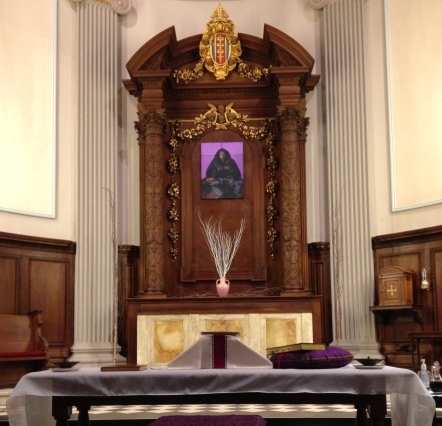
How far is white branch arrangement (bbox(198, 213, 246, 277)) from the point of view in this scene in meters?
11.5

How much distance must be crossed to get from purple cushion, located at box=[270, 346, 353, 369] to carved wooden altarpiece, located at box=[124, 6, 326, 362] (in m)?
6.91

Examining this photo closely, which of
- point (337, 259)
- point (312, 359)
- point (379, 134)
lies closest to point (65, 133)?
point (337, 259)

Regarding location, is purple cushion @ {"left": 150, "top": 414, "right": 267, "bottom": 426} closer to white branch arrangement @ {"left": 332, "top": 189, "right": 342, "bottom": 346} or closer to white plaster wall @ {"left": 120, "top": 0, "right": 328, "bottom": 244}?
white branch arrangement @ {"left": 332, "top": 189, "right": 342, "bottom": 346}

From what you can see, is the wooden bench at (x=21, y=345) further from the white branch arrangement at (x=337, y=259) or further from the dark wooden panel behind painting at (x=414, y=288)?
the dark wooden panel behind painting at (x=414, y=288)

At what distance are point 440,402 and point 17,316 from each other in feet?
21.5

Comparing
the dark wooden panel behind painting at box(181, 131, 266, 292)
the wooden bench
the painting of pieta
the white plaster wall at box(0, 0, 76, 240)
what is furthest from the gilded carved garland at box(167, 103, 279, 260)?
the wooden bench

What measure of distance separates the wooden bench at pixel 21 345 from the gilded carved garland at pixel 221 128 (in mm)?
2587

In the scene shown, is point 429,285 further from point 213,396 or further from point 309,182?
point 213,396

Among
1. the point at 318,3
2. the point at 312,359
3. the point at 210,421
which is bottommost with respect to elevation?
the point at 210,421

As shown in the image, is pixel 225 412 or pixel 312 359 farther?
pixel 225 412

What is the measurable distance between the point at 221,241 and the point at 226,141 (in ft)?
5.10

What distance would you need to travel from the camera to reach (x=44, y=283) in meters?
10.9

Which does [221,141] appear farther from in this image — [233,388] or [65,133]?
[233,388]

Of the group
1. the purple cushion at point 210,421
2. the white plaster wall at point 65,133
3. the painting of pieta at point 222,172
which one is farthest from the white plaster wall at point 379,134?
the purple cushion at point 210,421
